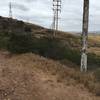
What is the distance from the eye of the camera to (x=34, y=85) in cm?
1541

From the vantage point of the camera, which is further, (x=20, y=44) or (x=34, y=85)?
(x=20, y=44)

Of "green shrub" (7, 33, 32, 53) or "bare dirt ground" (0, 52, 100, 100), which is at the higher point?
"green shrub" (7, 33, 32, 53)

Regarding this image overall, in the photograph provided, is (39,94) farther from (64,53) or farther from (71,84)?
(64,53)

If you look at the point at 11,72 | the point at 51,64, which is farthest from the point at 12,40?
the point at 11,72

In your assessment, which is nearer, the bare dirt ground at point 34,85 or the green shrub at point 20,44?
the bare dirt ground at point 34,85

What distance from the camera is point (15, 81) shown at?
15.8 metres

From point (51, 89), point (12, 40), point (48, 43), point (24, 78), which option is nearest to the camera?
point (51, 89)

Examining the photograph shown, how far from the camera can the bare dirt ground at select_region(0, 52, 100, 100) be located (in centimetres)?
1418

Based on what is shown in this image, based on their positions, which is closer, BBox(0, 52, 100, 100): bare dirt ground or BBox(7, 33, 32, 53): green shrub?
BBox(0, 52, 100, 100): bare dirt ground

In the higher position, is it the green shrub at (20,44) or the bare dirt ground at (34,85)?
the green shrub at (20,44)

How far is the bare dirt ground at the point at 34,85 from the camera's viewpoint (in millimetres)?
14180

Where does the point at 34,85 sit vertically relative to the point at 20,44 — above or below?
below

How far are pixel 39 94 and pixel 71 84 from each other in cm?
265

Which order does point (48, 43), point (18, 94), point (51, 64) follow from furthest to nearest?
point (48, 43) < point (51, 64) < point (18, 94)
